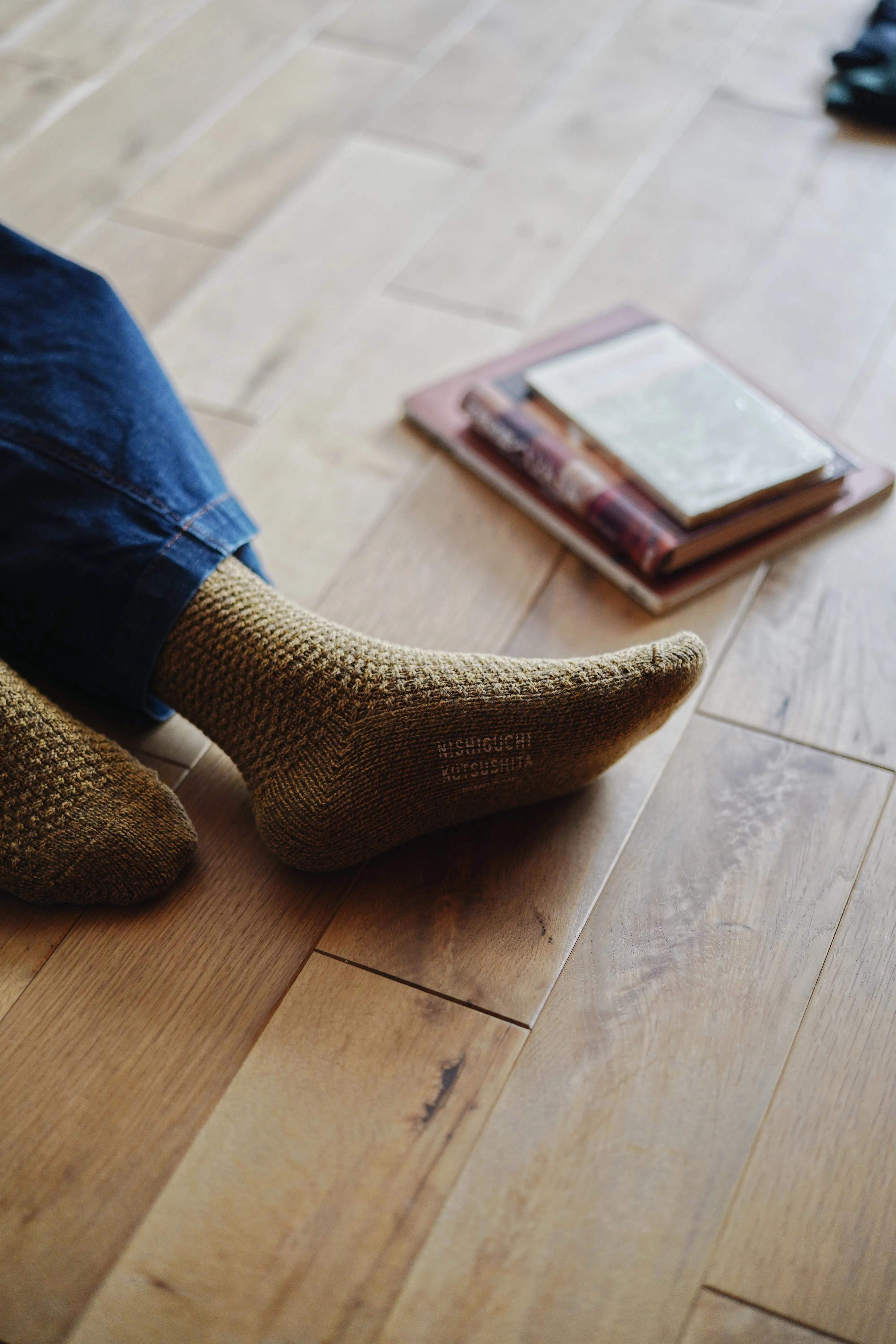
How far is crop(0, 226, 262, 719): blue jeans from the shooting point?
0.82m

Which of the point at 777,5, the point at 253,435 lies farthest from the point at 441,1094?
the point at 777,5

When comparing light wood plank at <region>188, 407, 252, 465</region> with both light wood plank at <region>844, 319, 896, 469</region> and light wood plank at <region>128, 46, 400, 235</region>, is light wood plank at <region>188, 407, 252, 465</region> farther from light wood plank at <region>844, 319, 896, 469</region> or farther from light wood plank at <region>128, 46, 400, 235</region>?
light wood plank at <region>844, 319, 896, 469</region>

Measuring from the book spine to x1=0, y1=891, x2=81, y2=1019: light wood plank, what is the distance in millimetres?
558

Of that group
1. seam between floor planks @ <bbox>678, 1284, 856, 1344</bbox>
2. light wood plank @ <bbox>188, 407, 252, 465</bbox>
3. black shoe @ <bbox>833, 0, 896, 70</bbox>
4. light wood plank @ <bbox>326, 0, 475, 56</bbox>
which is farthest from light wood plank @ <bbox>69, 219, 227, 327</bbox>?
seam between floor planks @ <bbox>678, 1284, 856, 1344</bbox>

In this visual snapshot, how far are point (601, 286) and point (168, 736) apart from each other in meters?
0.78

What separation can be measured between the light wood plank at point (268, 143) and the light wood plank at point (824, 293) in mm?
621

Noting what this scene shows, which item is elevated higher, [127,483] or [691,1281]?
[127,483]

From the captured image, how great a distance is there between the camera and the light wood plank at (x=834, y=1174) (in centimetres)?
65

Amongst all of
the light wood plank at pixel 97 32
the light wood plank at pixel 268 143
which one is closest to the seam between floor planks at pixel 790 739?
the light wood plank at pixel 268 143

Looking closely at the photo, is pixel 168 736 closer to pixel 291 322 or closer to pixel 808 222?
pixel 291 322

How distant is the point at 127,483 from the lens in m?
0.83

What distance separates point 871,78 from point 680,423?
2.86ft

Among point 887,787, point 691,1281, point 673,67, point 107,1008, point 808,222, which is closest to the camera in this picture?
point 691,1281

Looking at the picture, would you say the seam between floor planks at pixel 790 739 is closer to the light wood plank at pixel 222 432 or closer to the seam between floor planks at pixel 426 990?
the seam between floor planks at pixel 426 990
